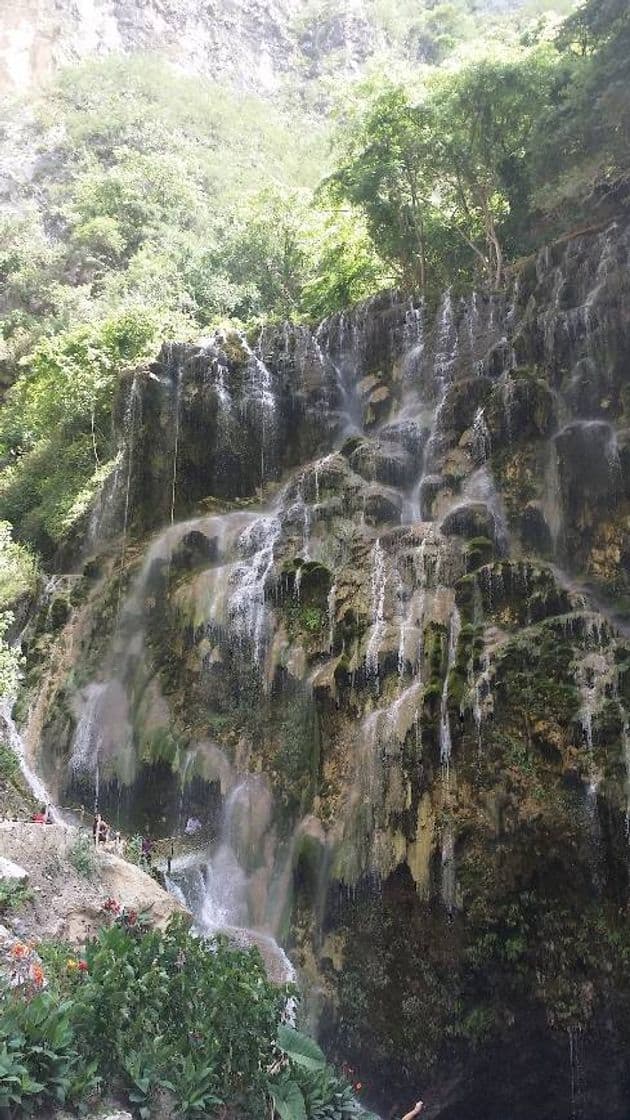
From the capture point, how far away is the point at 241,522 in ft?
63.2

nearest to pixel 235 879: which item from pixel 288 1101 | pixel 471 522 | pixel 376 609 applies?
pixel 376 609

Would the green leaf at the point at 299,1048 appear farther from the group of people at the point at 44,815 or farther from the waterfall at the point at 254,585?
the waterfall at the point at 254,585

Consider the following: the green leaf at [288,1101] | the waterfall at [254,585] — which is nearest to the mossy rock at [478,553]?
the waterfall at [254,585]

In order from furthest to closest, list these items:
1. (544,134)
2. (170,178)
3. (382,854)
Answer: (170,178)
(544,134)
(382,854)

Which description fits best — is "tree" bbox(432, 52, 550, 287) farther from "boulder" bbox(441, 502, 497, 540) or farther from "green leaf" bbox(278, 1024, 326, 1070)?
"green leaf" bbox(278, 1024, 326, 1070)

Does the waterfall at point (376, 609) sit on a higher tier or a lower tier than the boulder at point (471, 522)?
lower

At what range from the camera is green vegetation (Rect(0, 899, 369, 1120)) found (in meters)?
6.41

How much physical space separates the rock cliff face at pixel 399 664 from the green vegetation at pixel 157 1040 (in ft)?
13.2

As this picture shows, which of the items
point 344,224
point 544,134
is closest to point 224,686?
point 544,134

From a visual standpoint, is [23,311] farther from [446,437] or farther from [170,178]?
[446,437]

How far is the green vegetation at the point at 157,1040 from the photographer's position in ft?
21.0

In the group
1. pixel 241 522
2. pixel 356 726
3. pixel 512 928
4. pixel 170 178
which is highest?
pixel 170 178

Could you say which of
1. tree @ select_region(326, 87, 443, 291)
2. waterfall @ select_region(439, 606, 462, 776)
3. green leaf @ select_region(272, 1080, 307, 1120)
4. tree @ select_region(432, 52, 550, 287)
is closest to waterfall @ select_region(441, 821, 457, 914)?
waterfall @ select_region(439, 606, 462, 776)

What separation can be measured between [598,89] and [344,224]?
9.94 m
